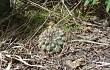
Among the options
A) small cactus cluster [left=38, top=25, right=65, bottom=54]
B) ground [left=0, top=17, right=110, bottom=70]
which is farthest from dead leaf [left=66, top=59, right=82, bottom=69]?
small cactus cluster [left=38, top=25, right=65, bottom=54]

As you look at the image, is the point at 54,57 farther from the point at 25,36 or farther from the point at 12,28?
the point at 12,28

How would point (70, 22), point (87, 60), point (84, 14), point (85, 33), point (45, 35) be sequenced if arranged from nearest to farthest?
point (87, 60) < point (45, 35) < point (85, 33) < point (70, 22) < point (84, 14)

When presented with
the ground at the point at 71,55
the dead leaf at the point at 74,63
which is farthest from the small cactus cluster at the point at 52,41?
the dead leaf at the point at 74,63

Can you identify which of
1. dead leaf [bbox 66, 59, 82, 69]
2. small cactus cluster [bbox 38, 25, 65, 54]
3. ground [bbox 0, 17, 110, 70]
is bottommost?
dead leaf [bbox 66, 59, 82, 69]

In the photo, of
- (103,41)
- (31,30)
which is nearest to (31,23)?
→ (31,30)

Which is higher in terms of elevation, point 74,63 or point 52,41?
point 52,41

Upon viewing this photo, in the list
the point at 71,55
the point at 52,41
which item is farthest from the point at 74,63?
the point at 52,41

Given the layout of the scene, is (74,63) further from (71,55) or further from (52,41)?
(52,41)

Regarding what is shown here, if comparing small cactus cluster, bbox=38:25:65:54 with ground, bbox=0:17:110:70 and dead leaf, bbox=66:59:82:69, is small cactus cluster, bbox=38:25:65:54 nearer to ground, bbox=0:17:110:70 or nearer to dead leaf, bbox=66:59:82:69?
ground, bbox=0:17:110:70
